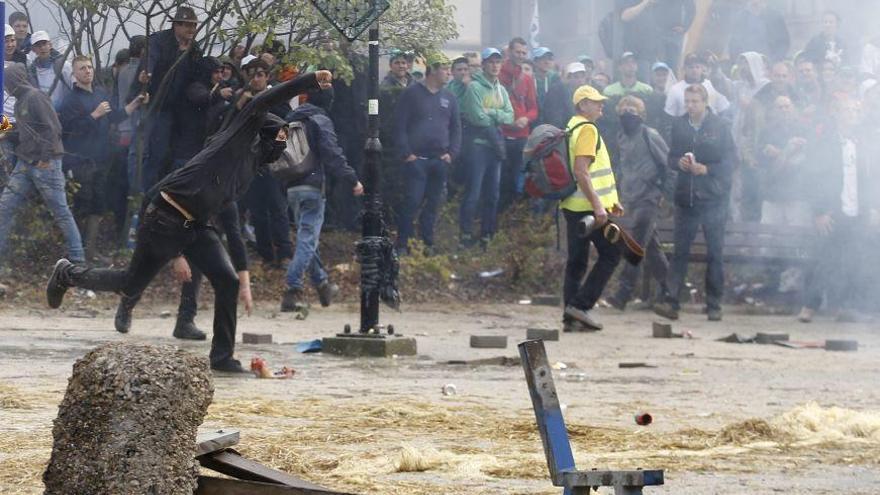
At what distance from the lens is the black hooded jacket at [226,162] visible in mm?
10273

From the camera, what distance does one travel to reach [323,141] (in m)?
14.9

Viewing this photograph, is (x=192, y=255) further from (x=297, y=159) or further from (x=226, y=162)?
(x=297, y=159)

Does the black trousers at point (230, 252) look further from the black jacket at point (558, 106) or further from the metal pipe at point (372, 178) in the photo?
the black jacket at point (558, 106)

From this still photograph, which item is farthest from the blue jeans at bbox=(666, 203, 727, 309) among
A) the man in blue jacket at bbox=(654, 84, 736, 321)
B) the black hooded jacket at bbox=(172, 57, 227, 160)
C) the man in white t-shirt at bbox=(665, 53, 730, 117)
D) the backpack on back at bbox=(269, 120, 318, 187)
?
the black hooded jacket at bbox=(172, 57, 227, 160)

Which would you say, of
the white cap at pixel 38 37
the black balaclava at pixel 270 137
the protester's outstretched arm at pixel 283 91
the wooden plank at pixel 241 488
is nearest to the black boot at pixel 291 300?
the white cap at pixel 38 37

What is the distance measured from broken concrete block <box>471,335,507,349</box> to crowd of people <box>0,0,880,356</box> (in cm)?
186

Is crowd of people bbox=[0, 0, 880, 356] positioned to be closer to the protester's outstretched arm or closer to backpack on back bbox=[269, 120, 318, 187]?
backpack on back bbox=[269, 120, 318, 187]

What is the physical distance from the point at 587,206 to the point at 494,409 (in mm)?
5730

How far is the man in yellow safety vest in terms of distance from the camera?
1482cm

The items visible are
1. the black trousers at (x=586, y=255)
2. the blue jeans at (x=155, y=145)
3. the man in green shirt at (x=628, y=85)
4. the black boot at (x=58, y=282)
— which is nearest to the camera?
the black boot at (x=58, y=282)

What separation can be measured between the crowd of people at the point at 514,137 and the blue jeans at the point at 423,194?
0.8 inches

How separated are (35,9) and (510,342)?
637cm

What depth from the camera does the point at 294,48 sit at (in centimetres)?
1644

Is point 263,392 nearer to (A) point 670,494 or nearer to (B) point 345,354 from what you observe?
(B) point 345,354
